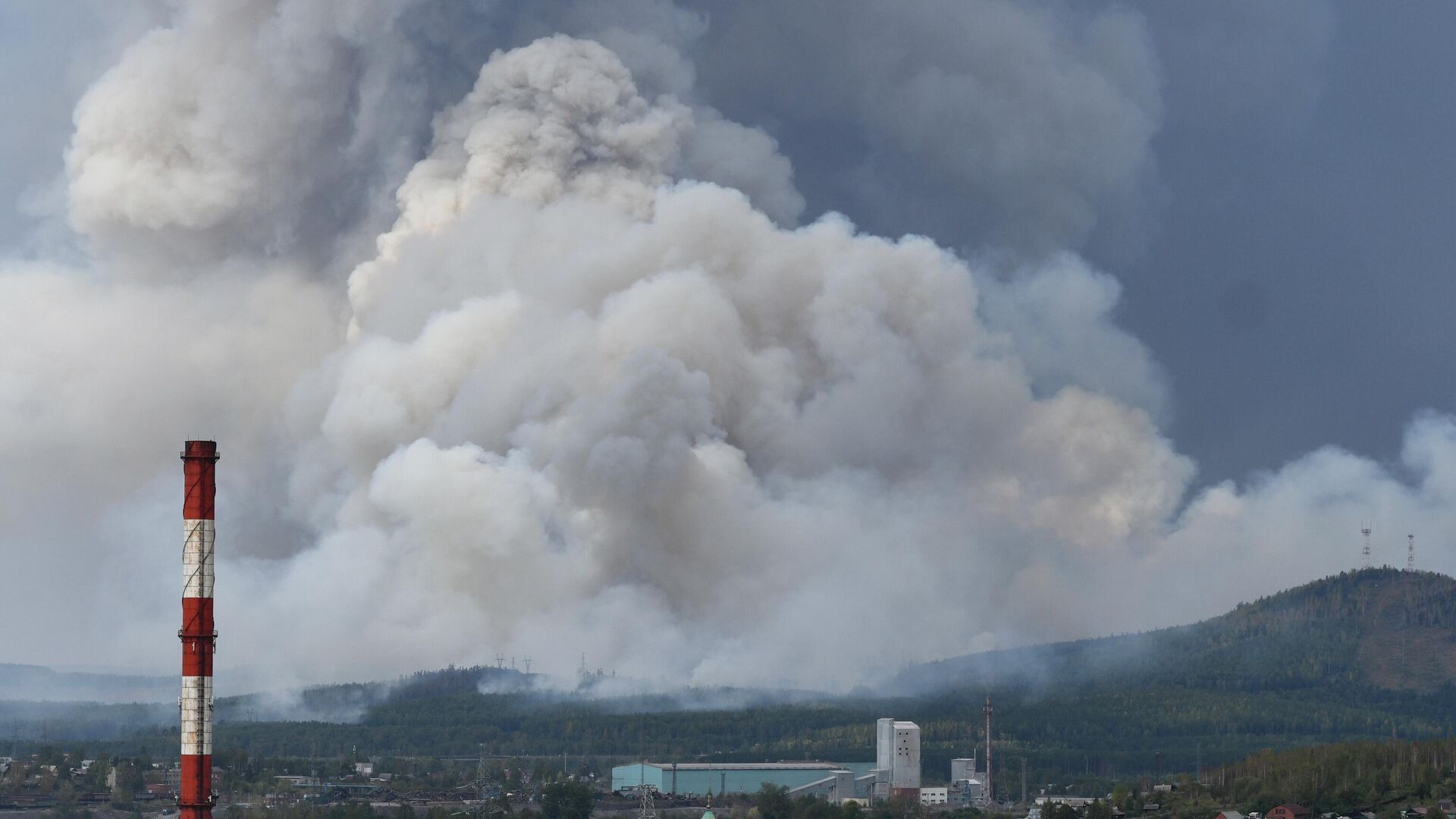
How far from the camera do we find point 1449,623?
173 m

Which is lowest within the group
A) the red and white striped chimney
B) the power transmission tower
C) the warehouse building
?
the power transmission tower

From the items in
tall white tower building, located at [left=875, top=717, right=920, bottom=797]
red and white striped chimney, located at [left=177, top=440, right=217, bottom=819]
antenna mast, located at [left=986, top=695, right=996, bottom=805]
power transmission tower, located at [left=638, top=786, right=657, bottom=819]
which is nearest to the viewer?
red and white striped chimney, located at [left=177, top=440, right=217, bottom=819]

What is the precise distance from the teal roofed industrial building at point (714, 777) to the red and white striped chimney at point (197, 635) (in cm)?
5020

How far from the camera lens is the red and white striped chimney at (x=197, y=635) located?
189 feet

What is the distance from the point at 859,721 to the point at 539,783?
981 inches

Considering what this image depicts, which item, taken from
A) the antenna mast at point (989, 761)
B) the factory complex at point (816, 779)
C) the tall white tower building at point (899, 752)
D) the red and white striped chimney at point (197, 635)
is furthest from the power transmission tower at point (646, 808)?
the red and white striped chimney at point (197, 635)

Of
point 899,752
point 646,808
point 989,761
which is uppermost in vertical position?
point 899,752

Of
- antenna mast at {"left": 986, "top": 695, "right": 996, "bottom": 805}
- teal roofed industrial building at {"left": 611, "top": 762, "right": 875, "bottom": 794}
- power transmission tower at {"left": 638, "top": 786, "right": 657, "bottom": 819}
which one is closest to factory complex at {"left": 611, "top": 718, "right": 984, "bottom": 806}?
teal roofed industrial building at {"left": 611, "top": 762, "right": 875, "bottom": 794}

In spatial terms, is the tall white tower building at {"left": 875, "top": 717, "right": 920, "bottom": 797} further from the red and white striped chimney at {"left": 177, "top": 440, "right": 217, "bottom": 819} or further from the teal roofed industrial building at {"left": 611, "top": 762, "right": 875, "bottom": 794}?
the red and white striped chimney at {"left": 177, "top": 440, "right": 217, "bottom": 819}

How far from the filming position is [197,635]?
58312mm

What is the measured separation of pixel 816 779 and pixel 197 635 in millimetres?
53440

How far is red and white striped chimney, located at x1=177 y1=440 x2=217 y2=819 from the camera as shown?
57.7m

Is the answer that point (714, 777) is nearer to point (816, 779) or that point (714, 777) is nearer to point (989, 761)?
point (816, 779)

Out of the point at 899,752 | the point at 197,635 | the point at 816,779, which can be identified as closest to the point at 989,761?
the point at 899,752
